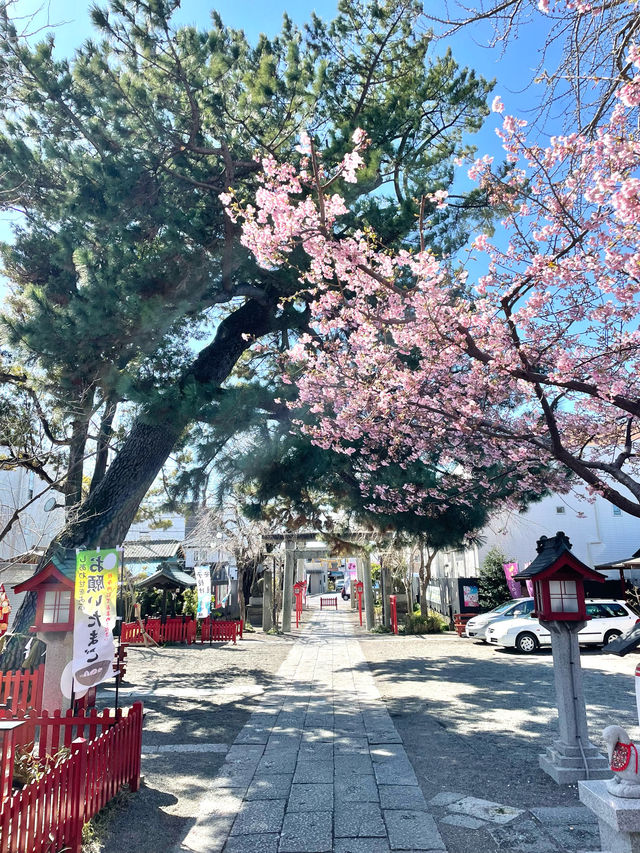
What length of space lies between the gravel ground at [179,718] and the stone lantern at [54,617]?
52.6 inches

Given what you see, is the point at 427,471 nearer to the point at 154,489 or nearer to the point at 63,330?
the point at 63,330

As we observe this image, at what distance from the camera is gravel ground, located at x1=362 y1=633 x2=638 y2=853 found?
543 centimetres

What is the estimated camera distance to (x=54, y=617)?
18.5 feet

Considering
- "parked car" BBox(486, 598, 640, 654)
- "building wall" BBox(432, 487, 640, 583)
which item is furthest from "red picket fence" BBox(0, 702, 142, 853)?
"building wall" BBox(432, 487, 640, 583)

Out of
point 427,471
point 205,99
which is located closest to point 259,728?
point 427,471

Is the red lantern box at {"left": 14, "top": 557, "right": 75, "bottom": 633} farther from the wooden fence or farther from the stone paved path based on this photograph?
the wooden fence

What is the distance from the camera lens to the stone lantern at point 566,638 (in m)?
5.77

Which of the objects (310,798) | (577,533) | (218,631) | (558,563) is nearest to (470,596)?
(577,533)

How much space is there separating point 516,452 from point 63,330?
7128 mm

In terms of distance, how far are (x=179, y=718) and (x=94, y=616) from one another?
14.0ft

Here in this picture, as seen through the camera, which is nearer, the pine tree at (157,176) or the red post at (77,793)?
the red post at (77,793)

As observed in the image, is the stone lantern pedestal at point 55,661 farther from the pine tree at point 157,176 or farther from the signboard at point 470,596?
the signboard at point 470,596

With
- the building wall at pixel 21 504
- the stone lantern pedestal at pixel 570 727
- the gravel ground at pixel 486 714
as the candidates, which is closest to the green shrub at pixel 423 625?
the gravel ground at pixel 486 714

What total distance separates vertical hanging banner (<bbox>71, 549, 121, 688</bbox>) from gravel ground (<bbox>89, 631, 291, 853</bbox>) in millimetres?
1143
